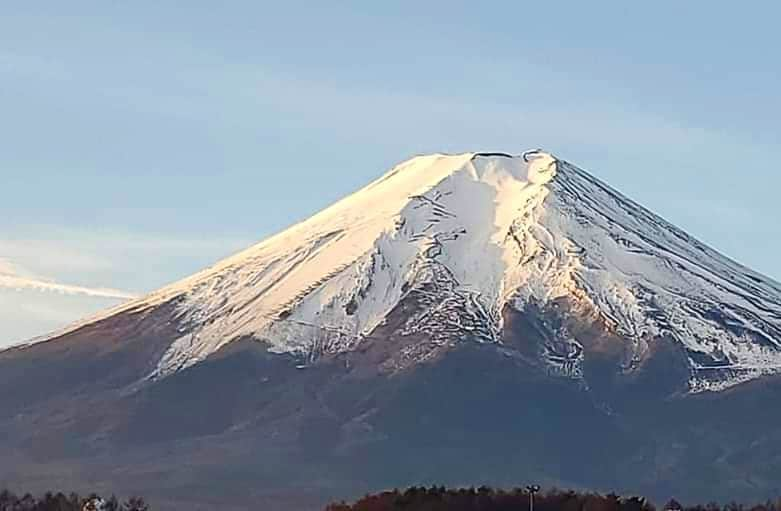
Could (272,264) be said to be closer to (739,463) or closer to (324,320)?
(324,320)

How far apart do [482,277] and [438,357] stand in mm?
17022

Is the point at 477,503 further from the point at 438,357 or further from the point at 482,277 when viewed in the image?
the point at 482,277

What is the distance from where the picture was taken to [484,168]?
198 metres

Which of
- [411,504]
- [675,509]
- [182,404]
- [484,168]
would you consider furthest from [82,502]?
[484,168]

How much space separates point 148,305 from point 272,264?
11296 mm

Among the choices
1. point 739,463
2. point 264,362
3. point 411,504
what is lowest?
point 411,504

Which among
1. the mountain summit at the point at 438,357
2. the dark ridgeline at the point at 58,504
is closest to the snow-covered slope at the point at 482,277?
the mountain summit at the point at 438,357

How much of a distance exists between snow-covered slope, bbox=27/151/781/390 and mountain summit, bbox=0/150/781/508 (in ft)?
0.80

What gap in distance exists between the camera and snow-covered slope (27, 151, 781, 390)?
17138 centimetres

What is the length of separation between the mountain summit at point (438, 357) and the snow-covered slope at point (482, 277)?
242 mm

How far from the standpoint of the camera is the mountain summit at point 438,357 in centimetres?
15088

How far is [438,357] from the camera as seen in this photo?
16825 cm

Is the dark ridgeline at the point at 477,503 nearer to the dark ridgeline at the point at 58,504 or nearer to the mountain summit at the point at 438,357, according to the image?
the dark ridgeline at the point at 58,504

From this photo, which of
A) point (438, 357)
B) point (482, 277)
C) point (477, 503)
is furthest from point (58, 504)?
point (482, 277)
